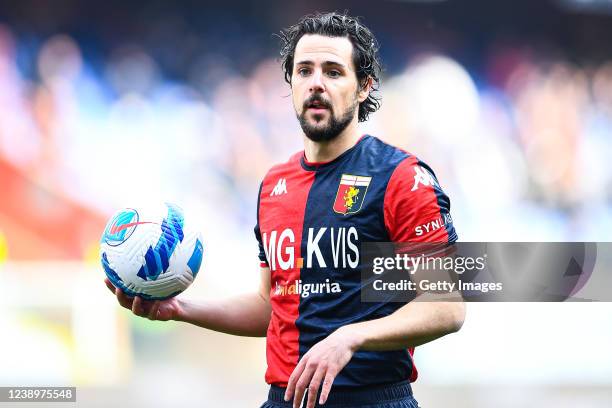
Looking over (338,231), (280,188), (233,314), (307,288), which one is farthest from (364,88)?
Answer: (233,314)

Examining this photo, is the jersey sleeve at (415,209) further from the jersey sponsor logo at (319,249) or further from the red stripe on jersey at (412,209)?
the jersey sponsor logo at (319,249)

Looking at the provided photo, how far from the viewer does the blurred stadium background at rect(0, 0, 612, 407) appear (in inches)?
393

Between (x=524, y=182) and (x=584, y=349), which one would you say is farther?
(x=524, y=182)

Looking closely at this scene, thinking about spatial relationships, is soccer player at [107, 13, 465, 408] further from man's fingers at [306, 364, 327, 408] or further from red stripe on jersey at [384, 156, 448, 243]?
man's fingers at [306, 364, 327, 408]

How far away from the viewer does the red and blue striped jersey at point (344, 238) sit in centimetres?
318

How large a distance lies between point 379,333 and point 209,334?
20.2ft

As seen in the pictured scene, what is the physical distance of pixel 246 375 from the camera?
27.1 ft

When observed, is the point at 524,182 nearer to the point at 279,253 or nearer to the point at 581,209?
the point at 581,209

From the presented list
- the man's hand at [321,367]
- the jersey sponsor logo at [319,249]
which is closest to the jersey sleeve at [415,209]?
the jersey sponsor logo at [319,249]

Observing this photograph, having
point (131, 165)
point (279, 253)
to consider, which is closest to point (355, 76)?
point (279, 253)

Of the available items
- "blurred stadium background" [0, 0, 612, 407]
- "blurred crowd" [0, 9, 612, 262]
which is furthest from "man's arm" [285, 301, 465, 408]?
"blurred crowd" [0, 9, 612, 262]

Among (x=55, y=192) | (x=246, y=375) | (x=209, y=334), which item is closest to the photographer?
(x=246, y=375)

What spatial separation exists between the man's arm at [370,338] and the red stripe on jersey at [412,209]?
A: 0.81 ft

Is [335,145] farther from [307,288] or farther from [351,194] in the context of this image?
[307,288]
